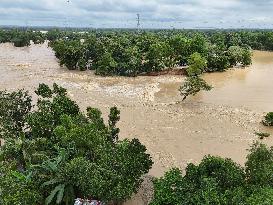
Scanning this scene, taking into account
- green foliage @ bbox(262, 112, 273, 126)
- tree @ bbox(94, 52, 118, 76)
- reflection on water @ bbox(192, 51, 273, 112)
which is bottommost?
reflection on water @ bbox(192, 51, 273, 112)

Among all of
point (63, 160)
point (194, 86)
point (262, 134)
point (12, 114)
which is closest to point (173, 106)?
point (194, 86)

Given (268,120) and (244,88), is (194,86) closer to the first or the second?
(268,120)

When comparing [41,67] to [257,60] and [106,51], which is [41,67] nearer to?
[106,51]

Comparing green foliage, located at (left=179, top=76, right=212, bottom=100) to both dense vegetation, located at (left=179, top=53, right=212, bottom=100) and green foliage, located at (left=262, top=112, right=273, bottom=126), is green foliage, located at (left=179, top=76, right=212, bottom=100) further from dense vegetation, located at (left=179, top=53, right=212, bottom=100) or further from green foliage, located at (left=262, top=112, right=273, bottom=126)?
green foliage, located at (left=262, top=112, right=273, bottom=126)

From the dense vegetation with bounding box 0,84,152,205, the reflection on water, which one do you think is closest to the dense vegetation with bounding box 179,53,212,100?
the reflection on water

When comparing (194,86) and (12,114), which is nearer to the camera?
(12,114)

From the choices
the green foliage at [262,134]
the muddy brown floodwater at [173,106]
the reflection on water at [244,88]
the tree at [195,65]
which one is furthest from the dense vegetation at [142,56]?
the green foliage at [262,134]

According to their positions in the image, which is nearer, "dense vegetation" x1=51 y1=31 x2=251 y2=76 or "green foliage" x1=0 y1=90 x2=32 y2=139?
"green foliage" x1=0 y1=90 x2=32 y2=139
